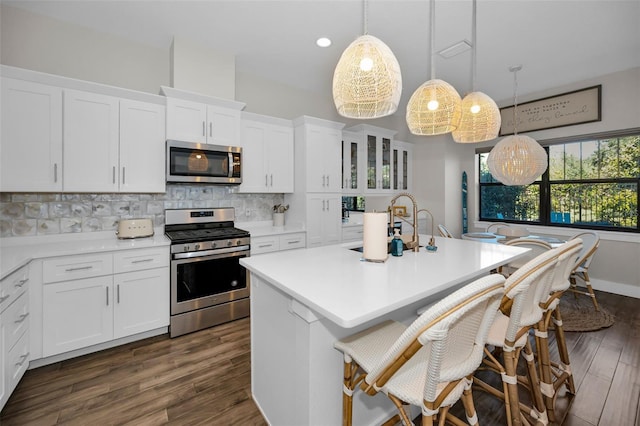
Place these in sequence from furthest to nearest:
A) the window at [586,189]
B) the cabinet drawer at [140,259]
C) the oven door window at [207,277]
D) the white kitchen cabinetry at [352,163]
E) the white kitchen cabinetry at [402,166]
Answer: the white kitchen cabinetry at [402,166]
the white kitchen cabinetry at [352,163]
the window at [586,189]
the oven door window at [207,277]
the cabinet drawer at [140,259]

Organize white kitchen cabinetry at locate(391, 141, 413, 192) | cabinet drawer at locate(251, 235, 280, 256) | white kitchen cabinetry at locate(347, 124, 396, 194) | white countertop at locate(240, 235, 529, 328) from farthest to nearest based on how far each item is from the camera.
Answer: white kitchen cabinetry at locate(391, 141, 413, 192) < white kitchen cabinetry at locate(347, 124, 396, 194) < cabinet drawer at locate(251, 235, 280, 256) < white countertop at locate(240, 235, 529, 328)

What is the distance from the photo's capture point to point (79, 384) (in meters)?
1.99

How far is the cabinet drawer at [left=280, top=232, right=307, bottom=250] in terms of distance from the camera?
3.45m

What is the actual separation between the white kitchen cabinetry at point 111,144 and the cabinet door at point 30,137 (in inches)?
2.7

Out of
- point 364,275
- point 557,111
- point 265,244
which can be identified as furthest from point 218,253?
point 557,111

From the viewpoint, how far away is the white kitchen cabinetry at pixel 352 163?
436 centimetres

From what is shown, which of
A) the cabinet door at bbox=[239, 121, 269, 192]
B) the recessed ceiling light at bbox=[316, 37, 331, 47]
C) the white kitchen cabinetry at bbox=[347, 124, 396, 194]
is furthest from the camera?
the white kitchen cabinetry at bbox=[347, 124, 396, 194]

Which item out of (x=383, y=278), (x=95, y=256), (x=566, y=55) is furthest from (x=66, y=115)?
(x=566, y=55)

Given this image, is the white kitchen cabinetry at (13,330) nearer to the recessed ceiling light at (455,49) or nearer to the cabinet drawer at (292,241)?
the cabinet drawer at (292,241)

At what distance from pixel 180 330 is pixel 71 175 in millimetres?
1669

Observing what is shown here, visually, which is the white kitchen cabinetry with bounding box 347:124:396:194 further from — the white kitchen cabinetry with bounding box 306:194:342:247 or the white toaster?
the white toaster

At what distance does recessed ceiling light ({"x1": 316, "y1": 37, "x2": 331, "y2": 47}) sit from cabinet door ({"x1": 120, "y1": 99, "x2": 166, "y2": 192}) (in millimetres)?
1767

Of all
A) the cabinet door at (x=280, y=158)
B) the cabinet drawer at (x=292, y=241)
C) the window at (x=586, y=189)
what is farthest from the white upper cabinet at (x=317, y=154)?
the window at (x=586, y=189)

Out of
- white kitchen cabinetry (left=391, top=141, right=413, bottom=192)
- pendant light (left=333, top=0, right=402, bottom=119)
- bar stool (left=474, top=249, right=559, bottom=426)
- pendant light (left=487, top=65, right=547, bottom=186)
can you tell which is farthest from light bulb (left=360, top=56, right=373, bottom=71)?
white kitchen cabinetry (left=391, top=141, right=413, bottom=192)
